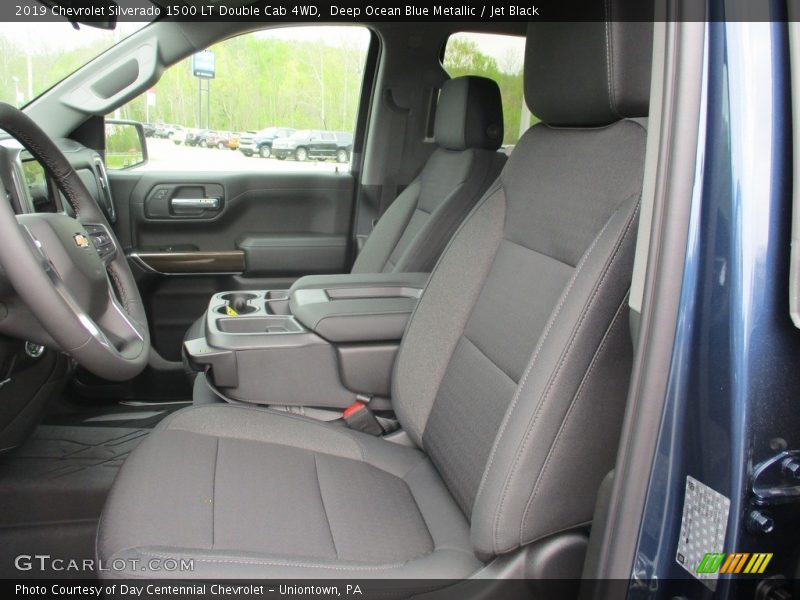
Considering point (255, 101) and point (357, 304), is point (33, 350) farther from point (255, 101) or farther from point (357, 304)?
point (255, 101)

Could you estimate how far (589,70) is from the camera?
1.09 metres

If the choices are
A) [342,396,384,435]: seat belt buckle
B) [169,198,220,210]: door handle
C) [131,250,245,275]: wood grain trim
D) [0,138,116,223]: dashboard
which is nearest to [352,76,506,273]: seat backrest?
[342,396,384,435]: seat belt buckle

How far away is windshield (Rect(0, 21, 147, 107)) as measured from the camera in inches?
84.2

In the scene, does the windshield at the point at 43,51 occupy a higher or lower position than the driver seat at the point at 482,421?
higher

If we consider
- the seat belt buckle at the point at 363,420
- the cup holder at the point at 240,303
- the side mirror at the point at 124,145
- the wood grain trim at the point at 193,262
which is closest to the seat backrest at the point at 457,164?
the cup holder at the point at 240,303

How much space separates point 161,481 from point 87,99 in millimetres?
1677

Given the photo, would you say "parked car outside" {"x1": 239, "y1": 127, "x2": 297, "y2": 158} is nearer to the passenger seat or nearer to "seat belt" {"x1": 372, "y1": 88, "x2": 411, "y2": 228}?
"seat belt" {"x1": 372, "y1": 88, "x2": 411, "y2": 228}

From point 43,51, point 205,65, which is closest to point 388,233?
point 205,65

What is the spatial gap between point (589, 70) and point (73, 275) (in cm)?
90

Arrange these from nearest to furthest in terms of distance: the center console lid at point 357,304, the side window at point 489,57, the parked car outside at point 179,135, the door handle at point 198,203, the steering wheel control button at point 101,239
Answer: the steering wheel control button at point 101,239
the center console lid at point 357,304
the side window at point 489,57
the parked car outside at point 179,135
the door handle at point 198,203

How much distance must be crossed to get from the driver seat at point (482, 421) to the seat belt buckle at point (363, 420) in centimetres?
12

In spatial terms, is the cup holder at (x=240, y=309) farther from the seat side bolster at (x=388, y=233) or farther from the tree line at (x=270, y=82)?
the tree line at (x=270, y=82)

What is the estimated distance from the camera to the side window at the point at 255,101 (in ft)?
8.45

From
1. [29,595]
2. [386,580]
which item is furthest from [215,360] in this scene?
[386,580]
